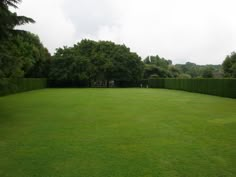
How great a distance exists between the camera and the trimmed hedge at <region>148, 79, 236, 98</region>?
20.0 m

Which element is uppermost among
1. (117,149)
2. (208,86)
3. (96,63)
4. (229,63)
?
(96,63)

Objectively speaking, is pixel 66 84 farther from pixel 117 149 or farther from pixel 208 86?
pixel 117 149

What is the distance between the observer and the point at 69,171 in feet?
12.7

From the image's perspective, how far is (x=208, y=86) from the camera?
2389 centimetres

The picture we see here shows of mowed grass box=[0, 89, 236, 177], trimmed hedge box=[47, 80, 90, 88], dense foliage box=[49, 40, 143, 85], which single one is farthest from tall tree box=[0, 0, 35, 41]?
trimmed hedge box=[47, 80, 90, 88]

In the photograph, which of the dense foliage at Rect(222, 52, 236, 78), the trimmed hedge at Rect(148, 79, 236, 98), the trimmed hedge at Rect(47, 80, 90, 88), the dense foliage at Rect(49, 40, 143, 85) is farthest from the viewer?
the trimmed hedge at Rect(47, 80, 90, 88)

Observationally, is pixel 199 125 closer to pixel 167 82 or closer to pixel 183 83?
pixel 183 83

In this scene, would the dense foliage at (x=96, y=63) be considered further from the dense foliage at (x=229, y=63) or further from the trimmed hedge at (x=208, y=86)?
the dense foliage at (x=229, y=63)

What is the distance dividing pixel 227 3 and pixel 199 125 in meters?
14.6

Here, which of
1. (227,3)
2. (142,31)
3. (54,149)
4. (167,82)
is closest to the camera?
(54,149)

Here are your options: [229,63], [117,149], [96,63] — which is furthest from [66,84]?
[117,149]

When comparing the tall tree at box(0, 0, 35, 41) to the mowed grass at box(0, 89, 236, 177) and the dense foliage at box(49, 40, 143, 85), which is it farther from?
the dense foliage at box(49, 40, 143, 85)

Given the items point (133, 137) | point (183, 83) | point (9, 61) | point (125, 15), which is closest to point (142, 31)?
point (125, 15)

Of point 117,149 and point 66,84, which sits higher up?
A: point 66,84
